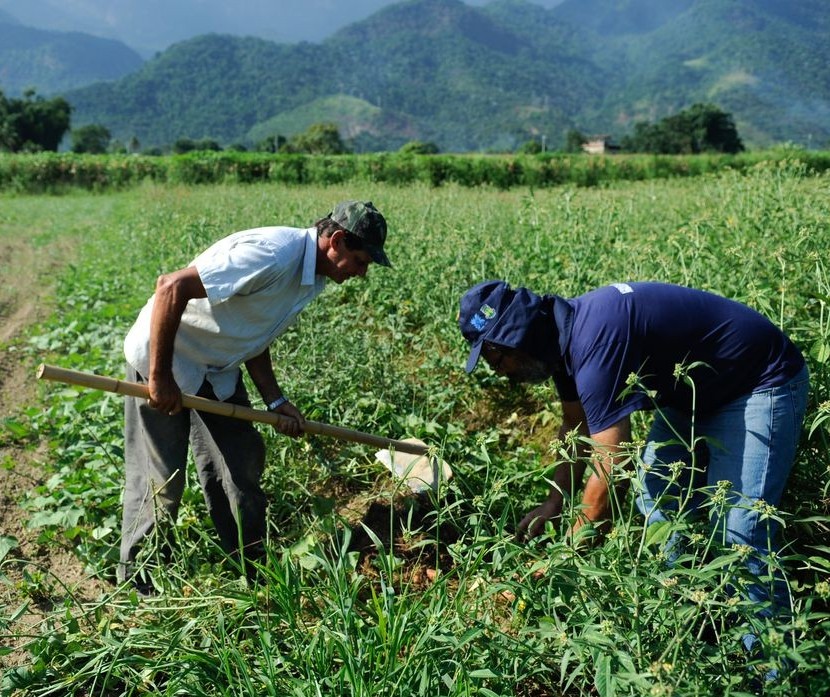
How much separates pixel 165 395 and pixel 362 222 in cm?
103

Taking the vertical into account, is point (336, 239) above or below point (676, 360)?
above

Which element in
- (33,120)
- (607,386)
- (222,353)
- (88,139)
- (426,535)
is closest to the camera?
(607,386)

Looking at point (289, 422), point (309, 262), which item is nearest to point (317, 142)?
point (289, 422)

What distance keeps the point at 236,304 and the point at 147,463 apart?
0.83m

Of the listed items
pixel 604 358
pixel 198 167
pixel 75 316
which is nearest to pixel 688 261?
pixel 604 358

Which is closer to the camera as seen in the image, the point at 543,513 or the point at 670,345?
the point at 670,345

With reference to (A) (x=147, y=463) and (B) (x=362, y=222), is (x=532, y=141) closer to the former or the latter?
(B) (x=362, y=222)

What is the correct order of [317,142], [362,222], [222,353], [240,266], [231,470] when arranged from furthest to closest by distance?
[317,142]
[231,470]
[222,353]
[362,222]
[240,266]

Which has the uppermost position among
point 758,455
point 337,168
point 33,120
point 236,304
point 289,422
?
point 33,120

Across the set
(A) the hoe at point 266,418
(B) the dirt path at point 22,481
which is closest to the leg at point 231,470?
(A) the hoe at point 266,418

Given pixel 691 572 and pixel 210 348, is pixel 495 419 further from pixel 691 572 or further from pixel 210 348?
pixel 691 572

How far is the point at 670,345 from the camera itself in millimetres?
2408

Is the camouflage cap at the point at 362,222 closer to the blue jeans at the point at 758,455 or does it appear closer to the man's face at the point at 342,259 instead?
the man's face at the point at 342,259

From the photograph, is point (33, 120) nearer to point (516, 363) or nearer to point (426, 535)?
point (426, 535)
